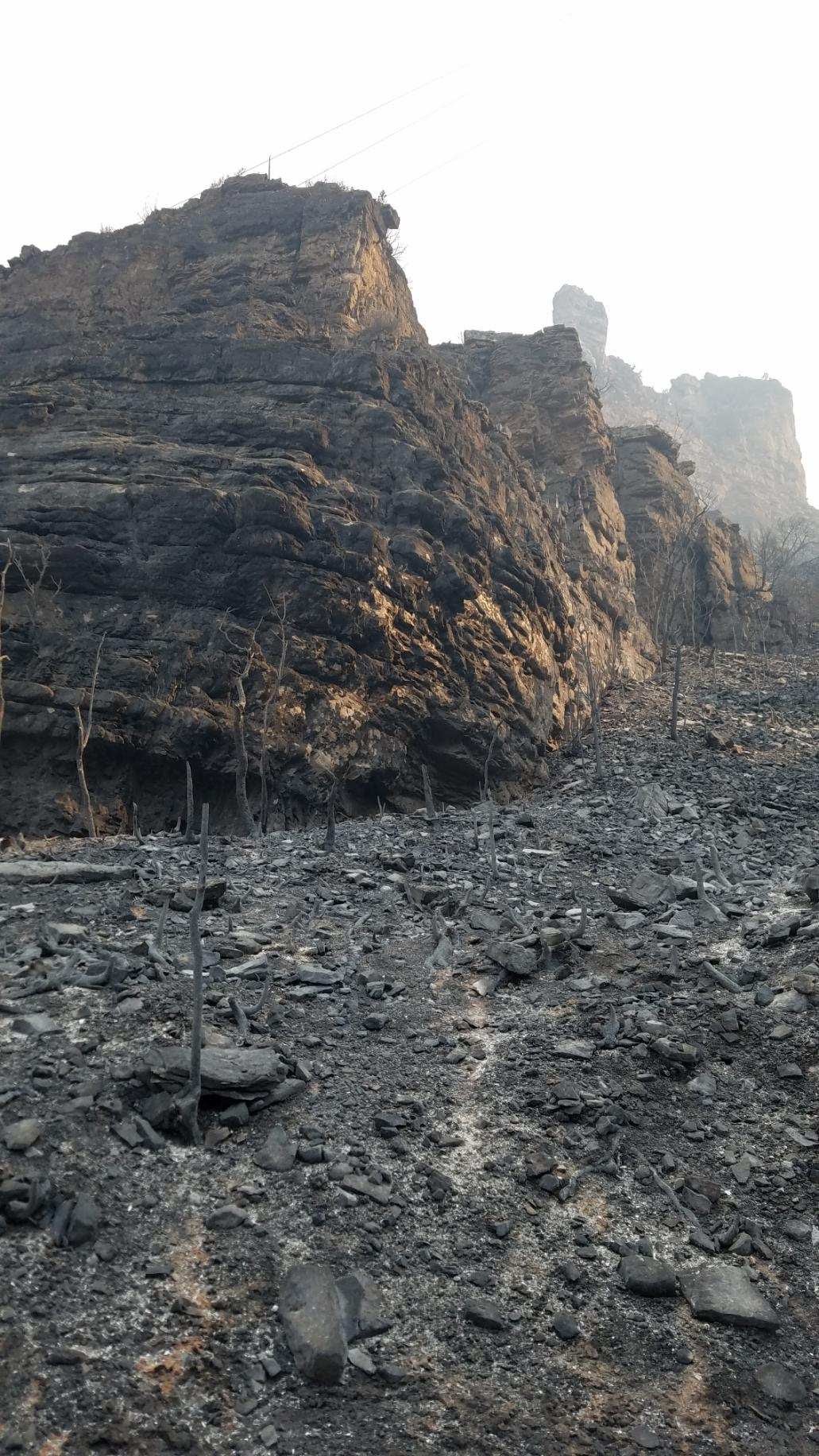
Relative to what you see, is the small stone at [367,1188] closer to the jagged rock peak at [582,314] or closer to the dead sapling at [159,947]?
the dead sapling at [159,947]

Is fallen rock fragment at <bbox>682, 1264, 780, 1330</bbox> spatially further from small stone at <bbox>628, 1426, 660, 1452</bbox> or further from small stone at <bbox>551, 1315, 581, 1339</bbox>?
small stone at <bbox>628, 1426, 660, 1452</bbox>

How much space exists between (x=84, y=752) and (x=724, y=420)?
11551 cm

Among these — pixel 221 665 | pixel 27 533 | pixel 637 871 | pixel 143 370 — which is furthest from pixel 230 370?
pixel 637 871

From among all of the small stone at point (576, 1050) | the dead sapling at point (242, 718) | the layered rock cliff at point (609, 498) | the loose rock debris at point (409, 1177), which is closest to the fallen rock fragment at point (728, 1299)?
the loose rock debris at point (409, 1177)

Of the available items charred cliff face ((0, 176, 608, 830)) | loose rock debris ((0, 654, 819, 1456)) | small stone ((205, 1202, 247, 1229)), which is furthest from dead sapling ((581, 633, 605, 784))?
small stone ((205, 1202, 247, 1229))

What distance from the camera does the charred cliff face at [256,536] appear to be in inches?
885

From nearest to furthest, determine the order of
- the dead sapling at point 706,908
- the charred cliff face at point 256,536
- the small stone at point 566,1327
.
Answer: the small stone at point 566,1327, the dead sapling at point 706,908, the charred cliff face at point 256,536

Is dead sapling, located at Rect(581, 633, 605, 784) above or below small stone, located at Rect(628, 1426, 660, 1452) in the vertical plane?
above

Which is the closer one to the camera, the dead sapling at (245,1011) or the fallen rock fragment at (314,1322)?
the fallen rock fragment at (314,1322)

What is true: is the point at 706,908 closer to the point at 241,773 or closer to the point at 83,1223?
the point at 83,1223

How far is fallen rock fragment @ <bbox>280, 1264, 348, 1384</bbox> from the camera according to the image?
191 inches

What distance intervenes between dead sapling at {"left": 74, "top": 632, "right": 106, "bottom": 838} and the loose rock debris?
305 inches

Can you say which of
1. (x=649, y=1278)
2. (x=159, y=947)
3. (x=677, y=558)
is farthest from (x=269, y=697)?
(x=677, y=558)

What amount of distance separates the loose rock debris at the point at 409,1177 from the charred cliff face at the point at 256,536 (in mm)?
10757
